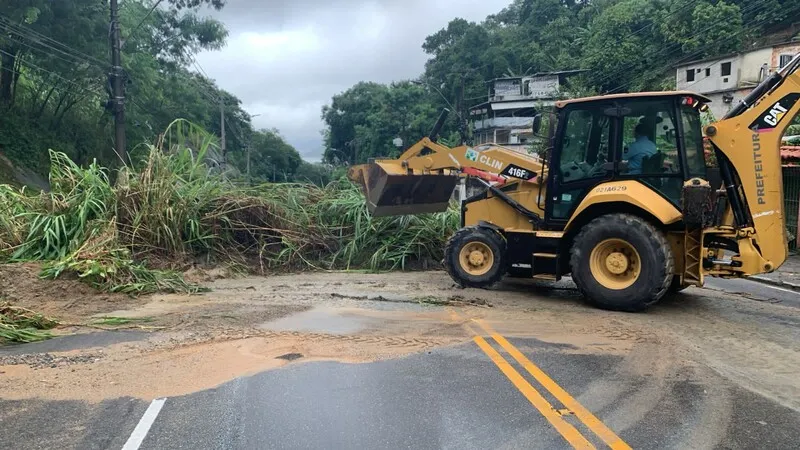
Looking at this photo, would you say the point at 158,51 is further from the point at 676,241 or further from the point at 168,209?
the point at 676,241

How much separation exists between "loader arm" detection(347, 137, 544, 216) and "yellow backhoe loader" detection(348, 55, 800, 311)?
20 cm

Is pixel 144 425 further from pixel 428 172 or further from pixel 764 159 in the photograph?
pixel 428 172

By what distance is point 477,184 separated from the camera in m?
11.3

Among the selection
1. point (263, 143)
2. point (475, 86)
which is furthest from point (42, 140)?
point (263, 143)

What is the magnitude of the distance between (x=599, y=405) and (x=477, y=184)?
7222 millimetres

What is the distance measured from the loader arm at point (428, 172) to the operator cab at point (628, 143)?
0.84 meters

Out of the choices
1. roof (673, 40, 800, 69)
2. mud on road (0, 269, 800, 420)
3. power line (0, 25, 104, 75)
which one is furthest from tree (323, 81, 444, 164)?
mud on road (0, 269, 800, 420)

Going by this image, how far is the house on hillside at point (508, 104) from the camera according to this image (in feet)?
196

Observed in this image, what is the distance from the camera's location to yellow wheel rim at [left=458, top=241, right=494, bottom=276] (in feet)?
31.3

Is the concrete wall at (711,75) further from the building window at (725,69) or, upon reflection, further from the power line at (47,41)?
the power line at (47,41)

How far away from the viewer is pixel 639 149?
316 inches

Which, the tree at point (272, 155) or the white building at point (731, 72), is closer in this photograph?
the white building at point (731, 72)

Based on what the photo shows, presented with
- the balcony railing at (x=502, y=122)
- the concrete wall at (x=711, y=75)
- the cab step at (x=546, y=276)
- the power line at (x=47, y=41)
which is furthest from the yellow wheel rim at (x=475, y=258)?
the balcony railing at (x=502, y=122)

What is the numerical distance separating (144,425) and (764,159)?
24.8ft
